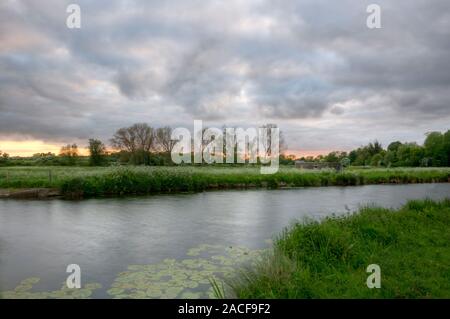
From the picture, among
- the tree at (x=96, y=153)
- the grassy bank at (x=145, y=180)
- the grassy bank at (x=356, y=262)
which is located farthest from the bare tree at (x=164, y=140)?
the grassy bank at (x=356, y=262)

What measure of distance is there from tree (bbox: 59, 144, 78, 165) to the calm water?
22.9 m

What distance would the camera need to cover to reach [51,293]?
4.61m

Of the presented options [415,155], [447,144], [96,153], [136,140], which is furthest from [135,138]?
[447,144]

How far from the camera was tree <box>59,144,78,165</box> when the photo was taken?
35.5 m

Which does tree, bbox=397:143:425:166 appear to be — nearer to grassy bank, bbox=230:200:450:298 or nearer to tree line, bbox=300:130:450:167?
tree line, bbox=300:130:450:167

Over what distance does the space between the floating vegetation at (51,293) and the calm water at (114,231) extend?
128 mm

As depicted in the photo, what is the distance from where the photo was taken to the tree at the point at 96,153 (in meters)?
34.5

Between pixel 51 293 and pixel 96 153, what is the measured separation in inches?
1262

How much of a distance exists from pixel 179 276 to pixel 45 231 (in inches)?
206

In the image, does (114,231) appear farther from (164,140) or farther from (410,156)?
(410,156)

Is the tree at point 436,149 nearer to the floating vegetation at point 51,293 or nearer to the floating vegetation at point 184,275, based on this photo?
the floating vegetation at point 184,275

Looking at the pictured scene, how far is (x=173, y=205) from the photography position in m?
13.4

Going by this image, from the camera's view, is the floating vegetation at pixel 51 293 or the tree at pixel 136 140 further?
the tree at pixel 136 140
